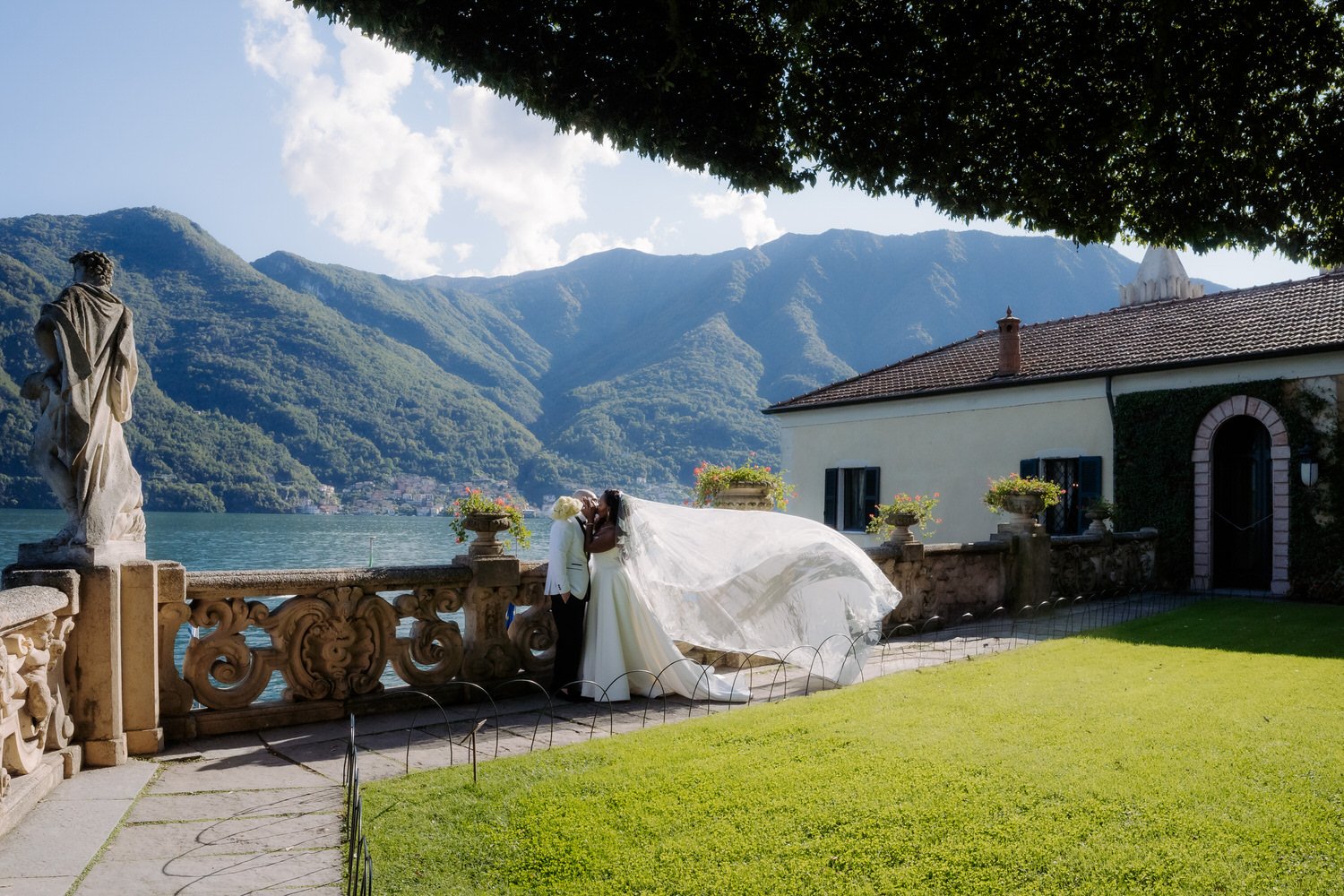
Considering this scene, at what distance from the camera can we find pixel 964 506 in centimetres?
2128

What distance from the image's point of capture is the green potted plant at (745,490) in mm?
10438

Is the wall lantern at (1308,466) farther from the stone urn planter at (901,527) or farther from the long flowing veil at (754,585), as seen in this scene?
the long flowing veil at (754,585)

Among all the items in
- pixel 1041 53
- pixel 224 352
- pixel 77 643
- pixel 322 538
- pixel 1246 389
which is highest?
pixel 224 352

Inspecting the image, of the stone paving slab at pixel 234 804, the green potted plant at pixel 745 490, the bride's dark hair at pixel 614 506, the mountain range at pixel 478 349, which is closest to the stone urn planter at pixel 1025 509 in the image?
the green potted plant at pixel 745 490

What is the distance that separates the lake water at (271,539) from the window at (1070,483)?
80.9 feet

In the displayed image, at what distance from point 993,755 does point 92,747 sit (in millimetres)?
5263

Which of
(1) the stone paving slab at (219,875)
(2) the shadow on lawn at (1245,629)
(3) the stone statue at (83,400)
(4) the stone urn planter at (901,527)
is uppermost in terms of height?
(3) the stone statue at (83,400)

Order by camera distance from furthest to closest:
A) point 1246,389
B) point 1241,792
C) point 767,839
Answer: point 1246,389, point 1241,792, point 767,839

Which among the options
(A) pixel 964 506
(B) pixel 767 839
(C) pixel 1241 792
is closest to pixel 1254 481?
(A) pixel 964 506

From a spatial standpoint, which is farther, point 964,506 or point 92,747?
point 964,506

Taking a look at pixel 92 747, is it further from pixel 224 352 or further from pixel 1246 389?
pixel 224 352

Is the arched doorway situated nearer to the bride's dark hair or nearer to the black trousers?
the bride's dark hair

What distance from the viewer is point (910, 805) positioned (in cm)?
439

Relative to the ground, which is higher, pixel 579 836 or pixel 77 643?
pixel 77 643
